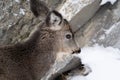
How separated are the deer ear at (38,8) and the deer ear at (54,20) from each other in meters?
0.37

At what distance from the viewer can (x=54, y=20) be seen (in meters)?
8.25

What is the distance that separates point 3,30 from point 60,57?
192 cm

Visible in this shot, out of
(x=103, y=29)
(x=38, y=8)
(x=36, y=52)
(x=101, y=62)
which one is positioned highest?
(x=38, y=8)

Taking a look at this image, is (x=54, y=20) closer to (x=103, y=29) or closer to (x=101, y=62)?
(x=101, y=62)

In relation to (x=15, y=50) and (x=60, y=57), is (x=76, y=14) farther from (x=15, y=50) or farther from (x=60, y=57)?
(x=15, y=50)

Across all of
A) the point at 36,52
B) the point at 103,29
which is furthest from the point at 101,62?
the point at 36,52

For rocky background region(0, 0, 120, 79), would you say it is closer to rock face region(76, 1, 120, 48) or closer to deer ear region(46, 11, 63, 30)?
rock face region(76, 1, 120, 48)

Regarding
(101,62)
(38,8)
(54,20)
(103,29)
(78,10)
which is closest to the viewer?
(54,20)

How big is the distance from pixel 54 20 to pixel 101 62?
5.21 feet

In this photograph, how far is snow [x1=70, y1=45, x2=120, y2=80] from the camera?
29.2ft

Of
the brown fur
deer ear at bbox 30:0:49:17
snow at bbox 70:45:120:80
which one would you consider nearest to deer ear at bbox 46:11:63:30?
the brown fur

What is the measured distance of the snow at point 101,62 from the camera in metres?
8.90

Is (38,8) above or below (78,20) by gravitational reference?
above

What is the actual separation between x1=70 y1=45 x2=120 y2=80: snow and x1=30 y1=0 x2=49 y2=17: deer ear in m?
1.32
